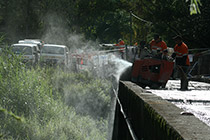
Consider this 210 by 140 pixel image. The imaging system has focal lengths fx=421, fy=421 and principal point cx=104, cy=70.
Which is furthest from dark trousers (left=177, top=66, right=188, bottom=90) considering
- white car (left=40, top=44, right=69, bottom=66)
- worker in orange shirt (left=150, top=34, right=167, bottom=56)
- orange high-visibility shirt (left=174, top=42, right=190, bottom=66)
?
white car (left=40, top=44, right=69, bottom=66)

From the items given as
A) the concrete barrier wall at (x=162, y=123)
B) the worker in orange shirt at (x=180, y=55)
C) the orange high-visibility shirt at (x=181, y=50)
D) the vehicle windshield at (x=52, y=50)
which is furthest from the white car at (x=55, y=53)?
the concrete barrier wall at (x=162, y=123)

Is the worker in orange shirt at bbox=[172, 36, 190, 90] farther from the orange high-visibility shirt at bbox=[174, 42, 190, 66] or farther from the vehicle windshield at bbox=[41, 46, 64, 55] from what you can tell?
the vehicle windshield at bbox=[41, 46, 64, 55]

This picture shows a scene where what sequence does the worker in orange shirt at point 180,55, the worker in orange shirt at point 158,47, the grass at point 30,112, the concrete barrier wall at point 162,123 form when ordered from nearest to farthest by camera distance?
the concrete barrier wall at point 162,123, the grass at point 30,112, the worker in orange shirt at point 180,55, the worker in orange shirt at point 158,47

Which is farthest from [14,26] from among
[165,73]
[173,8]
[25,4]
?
[165,73]

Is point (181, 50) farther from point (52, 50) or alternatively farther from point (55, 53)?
point (52, 50)

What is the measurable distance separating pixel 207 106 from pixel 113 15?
56629 mm

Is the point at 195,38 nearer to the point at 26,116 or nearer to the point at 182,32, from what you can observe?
the point at 182,32

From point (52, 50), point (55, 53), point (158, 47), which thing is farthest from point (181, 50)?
point (52, 50)

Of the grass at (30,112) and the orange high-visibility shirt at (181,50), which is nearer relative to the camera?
the grass at (30,112)

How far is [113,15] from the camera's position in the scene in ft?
207

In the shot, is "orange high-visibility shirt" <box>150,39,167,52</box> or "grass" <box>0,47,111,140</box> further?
"orange high-visibility shirt" <box>150,39,167,52</box>

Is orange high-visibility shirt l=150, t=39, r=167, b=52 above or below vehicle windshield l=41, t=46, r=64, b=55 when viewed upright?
above

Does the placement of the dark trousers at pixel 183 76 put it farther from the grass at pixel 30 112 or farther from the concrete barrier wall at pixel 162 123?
the concrete barrier wall at pixel 162 123

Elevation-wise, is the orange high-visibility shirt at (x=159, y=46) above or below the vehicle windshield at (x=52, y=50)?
above
